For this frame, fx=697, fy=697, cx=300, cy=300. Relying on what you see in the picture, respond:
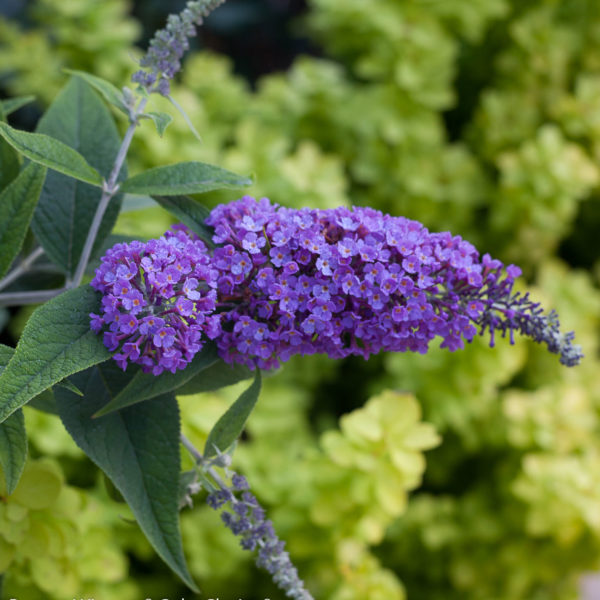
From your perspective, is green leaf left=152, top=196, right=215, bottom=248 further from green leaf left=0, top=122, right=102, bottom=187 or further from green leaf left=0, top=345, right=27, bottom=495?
green leaf left=0, top=345, right=27, bottom=495

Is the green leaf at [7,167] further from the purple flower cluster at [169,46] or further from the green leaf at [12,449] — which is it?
the green leaf at [12,449]

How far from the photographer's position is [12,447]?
68 cm

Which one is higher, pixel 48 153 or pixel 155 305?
pixel 48 153

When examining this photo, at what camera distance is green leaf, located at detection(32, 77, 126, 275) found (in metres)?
0.90

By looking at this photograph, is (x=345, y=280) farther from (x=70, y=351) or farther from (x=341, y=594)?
(x=341, y=594)

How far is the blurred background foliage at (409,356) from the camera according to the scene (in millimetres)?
1361

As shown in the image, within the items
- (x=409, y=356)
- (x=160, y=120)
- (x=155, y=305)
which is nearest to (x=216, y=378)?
(x=155, y=305)

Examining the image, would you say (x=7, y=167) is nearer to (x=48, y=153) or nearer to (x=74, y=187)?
(x=74, y=187)

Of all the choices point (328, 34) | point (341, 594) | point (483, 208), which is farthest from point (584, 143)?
point (341, 594)

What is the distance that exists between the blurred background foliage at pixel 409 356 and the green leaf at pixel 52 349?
42 centimetres

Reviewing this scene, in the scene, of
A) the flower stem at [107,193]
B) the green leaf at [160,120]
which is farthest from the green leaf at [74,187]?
the green leaf at [160,120]

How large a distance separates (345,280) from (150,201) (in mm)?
394

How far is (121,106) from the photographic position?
2.64ft

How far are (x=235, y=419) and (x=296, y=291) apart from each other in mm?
174
